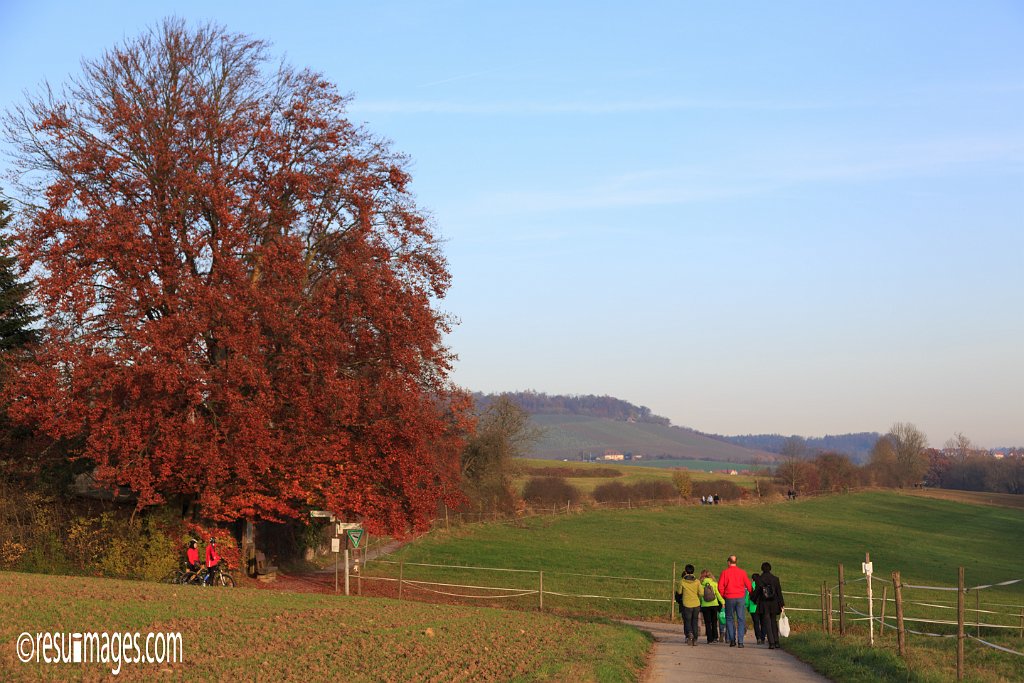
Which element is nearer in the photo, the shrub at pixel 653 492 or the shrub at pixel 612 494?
the shrub at pixel 612 494

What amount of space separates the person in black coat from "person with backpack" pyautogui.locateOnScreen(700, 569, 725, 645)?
0.85 metres

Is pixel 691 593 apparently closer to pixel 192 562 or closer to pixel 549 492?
pixel 192 562

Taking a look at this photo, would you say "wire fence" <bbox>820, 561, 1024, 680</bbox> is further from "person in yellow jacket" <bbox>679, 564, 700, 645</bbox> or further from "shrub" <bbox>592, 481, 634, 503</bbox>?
"shrub" <bbox>592, 481, 634, 503</bbox>

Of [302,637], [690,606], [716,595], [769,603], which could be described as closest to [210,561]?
[302,637]

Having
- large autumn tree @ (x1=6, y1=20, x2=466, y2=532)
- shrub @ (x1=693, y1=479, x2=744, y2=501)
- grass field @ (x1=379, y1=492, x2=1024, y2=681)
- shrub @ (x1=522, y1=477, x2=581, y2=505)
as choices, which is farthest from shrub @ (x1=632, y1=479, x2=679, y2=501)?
large autumn tree @ (x1=6, y1=20, x2=466, y2=532)

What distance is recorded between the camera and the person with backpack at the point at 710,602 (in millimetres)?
20078

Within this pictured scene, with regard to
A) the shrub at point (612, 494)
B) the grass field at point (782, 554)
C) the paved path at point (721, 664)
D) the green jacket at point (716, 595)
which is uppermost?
the green jacket at point (716, 595)

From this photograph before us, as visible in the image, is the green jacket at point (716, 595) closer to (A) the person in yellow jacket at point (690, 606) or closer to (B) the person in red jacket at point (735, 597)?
(A) the person in yellow jacket at point (690, 606)

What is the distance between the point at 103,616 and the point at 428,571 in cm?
2527

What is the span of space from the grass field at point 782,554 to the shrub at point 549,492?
7.92 m

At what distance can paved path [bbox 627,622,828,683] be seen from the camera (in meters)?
14.4

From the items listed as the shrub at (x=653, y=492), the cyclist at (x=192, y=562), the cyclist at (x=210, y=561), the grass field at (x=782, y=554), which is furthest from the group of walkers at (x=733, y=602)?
the shrub at (x=653, y=492)

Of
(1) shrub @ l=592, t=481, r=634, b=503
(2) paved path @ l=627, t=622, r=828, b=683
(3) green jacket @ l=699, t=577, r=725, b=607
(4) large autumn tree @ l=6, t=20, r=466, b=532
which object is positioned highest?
(4) large autumn tree @ l=6, t=20, r=466, b=532

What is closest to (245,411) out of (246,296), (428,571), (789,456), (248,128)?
(246,296)
